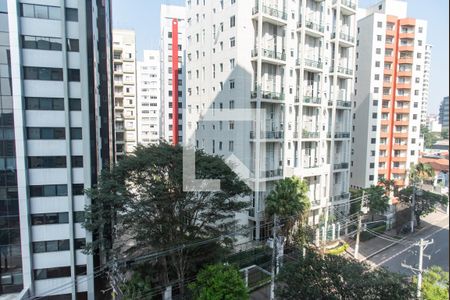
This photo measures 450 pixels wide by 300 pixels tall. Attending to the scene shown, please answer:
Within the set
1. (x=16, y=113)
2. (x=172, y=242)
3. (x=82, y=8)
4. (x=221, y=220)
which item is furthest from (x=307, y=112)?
(x=16, y=113)

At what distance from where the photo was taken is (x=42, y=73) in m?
10.7

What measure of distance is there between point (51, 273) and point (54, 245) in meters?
1.15

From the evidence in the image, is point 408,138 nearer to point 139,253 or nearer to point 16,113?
point 139,253

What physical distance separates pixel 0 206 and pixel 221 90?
36.1 feet

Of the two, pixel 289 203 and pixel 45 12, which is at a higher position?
pixel 45 12

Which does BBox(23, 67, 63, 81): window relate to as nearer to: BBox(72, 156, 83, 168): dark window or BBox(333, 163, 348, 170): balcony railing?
BBox(72, 156, 83, 168): dark window

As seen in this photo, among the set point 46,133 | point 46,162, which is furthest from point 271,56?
point 46,162

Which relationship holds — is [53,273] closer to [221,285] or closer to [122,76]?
[221,285]

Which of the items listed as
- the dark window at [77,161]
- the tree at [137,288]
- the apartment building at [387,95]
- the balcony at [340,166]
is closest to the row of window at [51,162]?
the dark window at [77,161]

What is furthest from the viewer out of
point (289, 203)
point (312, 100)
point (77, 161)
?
point (312, 100)

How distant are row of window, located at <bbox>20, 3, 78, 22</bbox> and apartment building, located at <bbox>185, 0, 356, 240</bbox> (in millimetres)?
7180

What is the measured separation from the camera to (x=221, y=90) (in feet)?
50.1

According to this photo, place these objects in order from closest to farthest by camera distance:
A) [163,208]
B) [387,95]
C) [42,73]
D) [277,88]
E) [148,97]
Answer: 1. [163,208]
2. [42,73]
3. [277,88]
4. [387,95]
5. [148,97]

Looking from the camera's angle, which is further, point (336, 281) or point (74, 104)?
point (74, 104)
